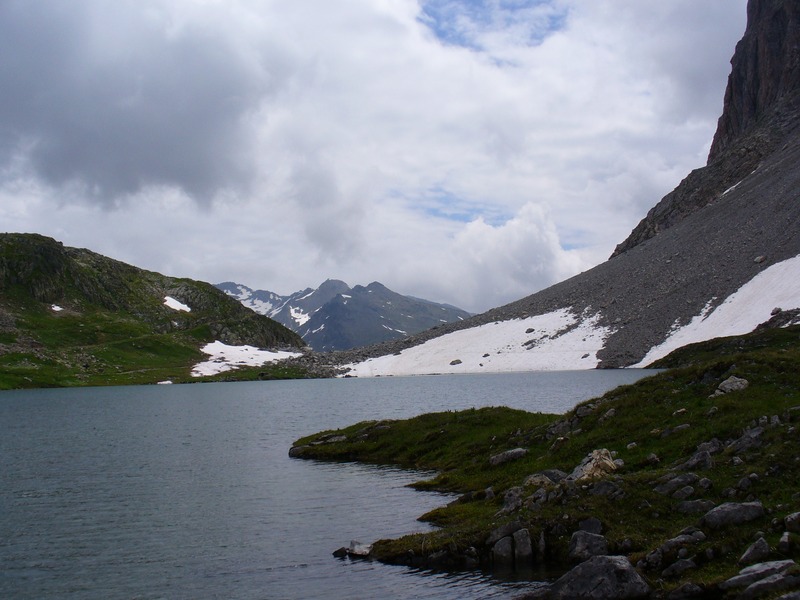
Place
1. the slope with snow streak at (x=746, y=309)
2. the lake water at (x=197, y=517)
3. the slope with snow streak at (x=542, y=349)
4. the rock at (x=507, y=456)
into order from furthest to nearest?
the slope with snow streak at (x=542, y=349) < the slope with snow streak at (x=746, y=309) < the rock at (x=507, y=456) < the lake water at (x=197, y=517)

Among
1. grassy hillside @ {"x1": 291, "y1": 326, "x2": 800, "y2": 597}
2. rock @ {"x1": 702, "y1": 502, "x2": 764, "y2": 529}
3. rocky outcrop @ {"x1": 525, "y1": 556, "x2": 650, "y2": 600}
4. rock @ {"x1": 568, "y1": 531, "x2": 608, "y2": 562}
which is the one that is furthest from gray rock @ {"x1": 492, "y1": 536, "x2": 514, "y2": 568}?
rock @ {"x1": 702, "y1": 502, "x2": 764, "y2": 529}

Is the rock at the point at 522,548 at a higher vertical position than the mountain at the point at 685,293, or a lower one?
lower

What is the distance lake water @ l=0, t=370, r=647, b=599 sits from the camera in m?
24.6

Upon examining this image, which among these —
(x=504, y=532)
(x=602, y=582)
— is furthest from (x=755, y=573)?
(x=504, y=532)

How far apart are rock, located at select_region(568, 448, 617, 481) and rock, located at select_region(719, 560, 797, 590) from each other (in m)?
9.28

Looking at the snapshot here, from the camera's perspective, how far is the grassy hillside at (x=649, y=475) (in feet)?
68.9

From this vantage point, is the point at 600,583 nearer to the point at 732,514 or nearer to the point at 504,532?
the point at 732,514

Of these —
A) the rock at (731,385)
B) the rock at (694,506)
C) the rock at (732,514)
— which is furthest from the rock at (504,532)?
the rock at (731,385)

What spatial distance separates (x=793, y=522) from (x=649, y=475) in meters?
7.34

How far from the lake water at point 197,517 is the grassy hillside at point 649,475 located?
2.72 metres

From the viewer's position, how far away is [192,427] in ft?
258

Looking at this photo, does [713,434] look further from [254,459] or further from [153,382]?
[153,382]

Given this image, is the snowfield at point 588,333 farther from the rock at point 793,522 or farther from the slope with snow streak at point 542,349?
the rock at point 793,522

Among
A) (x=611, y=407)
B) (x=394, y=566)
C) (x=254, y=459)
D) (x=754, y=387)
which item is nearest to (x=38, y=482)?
(x=254, y=459)
